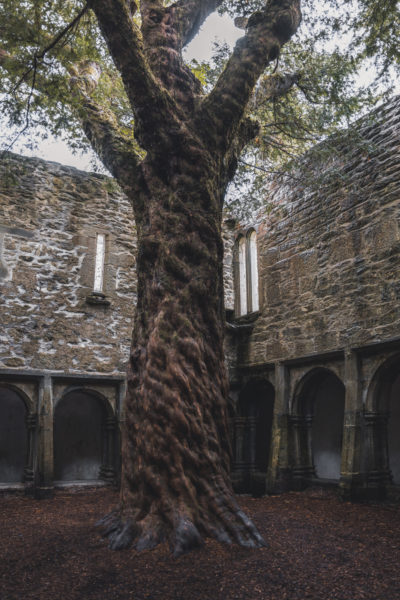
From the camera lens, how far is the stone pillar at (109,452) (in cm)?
728

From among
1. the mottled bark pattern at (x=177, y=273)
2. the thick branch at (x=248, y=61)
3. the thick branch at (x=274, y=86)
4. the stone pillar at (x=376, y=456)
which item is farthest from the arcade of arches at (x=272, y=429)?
the thick branch at (x=274, y=86)

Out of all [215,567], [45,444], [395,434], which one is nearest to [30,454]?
[45,444]

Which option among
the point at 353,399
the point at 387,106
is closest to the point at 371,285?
the point at 353,399

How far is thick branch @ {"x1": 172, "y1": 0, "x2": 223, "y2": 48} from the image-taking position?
5.17m

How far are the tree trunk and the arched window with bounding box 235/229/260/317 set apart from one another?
4848mm

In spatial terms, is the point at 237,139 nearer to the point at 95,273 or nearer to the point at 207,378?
the point at 207,378

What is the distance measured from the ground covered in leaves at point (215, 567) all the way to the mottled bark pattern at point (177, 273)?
199 millimetres

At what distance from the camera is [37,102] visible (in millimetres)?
6195

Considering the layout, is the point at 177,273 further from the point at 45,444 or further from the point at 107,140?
the point at 45,444

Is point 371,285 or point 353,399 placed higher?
point 371,285

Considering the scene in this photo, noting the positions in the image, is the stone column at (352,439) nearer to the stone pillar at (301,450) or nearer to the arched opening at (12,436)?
the stone pillar at (301,450)

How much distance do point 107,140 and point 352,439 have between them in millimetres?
4573

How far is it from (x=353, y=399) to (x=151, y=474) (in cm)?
361

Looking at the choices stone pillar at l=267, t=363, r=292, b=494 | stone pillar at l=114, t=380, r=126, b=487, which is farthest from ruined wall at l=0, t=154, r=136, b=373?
stone pillar at l=267, t=363, r=292, b=494
